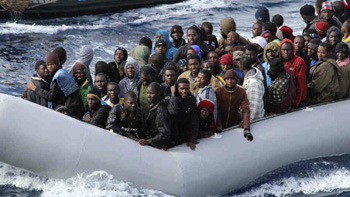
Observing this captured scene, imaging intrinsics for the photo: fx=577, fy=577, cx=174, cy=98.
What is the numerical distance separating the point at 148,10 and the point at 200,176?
15.1 meters

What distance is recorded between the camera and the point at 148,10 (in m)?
21.5

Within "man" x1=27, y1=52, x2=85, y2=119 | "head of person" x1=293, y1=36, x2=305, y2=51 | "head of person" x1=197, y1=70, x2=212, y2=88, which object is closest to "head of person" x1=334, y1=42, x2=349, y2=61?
"head of person" x1=293, y1=36, x2=305, y2=51

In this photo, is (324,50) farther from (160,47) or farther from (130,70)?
(130,70)

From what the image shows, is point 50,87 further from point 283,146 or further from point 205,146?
point 283,146

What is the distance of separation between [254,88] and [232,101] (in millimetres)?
365

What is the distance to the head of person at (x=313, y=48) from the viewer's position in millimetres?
8953

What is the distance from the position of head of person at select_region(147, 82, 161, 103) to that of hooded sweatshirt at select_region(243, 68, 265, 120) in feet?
4.34

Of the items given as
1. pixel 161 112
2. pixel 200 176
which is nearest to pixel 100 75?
pixel 161 112

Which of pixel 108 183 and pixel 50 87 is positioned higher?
pixel 50 87

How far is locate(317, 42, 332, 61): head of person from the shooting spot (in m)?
8.32

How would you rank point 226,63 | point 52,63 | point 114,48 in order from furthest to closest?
point 114,48
point 226,63
point 52,63

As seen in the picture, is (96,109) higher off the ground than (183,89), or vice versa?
(183,89)

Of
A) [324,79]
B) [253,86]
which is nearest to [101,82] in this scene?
[253,86]

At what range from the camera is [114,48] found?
1622 cm
